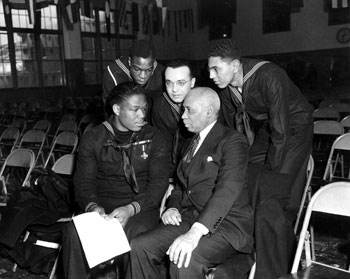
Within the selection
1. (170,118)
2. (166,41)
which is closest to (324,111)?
(170,118)

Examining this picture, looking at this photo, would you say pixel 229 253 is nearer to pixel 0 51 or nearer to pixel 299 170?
pixel 299 170

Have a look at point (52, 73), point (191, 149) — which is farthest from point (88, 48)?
point (191, 149)

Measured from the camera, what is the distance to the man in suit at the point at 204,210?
7.39 feet

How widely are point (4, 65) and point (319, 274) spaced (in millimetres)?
12581

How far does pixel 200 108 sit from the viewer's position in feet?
8.23

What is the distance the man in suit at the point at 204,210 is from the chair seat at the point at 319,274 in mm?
307

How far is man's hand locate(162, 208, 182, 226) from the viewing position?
2.51 m

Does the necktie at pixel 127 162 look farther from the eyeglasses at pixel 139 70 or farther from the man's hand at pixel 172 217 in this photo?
the eyeglasses at pixel 139 70

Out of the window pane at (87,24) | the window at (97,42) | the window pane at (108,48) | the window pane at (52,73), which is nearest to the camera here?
the window pane at (52,73)

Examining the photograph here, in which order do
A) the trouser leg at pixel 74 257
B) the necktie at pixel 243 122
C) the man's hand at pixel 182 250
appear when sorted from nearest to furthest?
1. the man's hand at pixel 182 250
2. the trouser leg at pixel 74 257
3. the necktie at pixel 243 122

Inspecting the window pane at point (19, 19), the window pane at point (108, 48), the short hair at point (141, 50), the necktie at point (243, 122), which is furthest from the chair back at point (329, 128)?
the window pane at point (108, 48)

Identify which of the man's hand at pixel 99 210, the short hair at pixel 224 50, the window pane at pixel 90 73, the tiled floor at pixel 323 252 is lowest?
the tiled floor at pixel 323 252

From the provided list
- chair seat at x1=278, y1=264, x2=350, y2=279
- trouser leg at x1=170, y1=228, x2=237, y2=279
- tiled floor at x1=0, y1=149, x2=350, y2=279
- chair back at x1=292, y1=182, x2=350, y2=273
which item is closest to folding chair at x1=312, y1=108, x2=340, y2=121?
tiled floor at x1=0, y1=149, x2=350, y2=279

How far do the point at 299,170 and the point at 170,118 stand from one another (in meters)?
1.04
